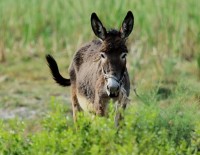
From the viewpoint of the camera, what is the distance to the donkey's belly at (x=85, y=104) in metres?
8.55

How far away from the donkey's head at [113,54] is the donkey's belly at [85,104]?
0.66m

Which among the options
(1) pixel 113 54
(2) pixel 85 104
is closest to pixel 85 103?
(2) pixel 85 104

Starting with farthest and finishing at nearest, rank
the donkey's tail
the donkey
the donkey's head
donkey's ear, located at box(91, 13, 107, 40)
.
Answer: the donkey's tail
donkey's ear, located at box(91, 13, 107, 40)
the donkey
the donkey's head

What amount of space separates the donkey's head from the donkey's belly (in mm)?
659

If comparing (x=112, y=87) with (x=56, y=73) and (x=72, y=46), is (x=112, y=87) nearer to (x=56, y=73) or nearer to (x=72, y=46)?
(x=56, y=73)

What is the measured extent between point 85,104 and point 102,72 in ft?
A: 3.17

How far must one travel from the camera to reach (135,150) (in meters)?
5.79

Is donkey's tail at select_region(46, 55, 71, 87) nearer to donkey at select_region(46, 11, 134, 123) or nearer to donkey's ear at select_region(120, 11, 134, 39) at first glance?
donkey at select_region(46, 11, 134, 123)

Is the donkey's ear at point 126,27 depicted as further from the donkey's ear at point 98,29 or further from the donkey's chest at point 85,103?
the donkey's chest at point 85,103

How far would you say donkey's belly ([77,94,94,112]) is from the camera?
8.55 meters

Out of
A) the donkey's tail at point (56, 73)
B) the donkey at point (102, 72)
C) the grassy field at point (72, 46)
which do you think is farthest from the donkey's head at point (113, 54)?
the donkey's tail at point (56, 73)

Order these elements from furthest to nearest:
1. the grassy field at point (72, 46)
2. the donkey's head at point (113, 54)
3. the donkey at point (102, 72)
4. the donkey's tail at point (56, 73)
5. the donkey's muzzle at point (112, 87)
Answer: the grassy field at point (72, 46) → the donkey's tail at point (56, 73) → the donkey at point (102, 72) → the donkey's head at point (113, 54) → the donkey's muzzle at point (112, 87)

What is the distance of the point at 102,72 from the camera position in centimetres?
796

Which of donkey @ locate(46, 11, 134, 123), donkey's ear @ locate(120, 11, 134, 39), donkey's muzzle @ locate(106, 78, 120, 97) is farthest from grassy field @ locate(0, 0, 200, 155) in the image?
donkey's muzzle @ locate(106, 78, 120, 97)
